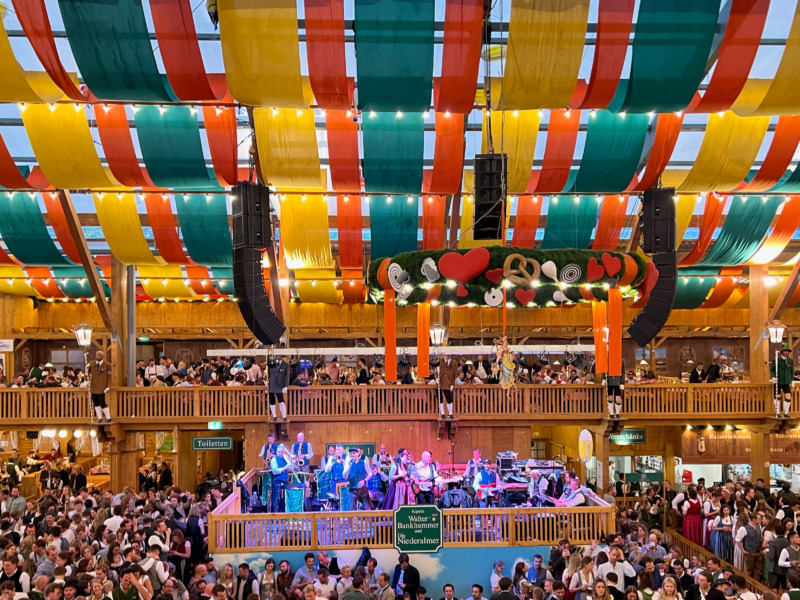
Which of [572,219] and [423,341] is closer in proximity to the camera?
[423,341]

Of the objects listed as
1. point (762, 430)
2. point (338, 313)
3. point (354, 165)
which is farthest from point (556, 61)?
point (338, 313)

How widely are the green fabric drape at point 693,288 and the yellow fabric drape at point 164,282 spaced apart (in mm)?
14875

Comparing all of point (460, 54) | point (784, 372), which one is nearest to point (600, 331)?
point (460, 54)

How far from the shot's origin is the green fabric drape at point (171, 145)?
14.6 m

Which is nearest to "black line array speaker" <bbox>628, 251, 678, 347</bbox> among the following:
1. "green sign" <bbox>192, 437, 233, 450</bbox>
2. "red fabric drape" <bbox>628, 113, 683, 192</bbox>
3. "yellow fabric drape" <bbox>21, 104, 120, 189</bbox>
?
"red fabric drape" <bbox>628, 113, 683, 192</bbox>

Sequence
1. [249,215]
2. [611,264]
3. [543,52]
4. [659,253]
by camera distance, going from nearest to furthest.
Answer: [611,264], [543,52], [659,253], [249,215]

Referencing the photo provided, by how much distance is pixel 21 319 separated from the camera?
2458cm

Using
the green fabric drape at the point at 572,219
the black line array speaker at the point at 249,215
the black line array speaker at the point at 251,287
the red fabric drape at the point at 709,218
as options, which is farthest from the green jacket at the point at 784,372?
the black line array speaker at the point at 249,215

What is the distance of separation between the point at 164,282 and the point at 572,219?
1272 cm

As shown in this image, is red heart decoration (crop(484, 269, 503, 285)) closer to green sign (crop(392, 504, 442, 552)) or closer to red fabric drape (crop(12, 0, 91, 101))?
green sign (crop(392, 504, 442, 552))

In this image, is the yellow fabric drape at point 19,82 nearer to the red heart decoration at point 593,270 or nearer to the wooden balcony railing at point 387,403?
the wooden balcony railing at point 387,403

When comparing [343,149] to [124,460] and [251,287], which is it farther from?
[124,460]

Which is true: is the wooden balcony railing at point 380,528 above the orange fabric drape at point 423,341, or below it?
below

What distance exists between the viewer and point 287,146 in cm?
1501
